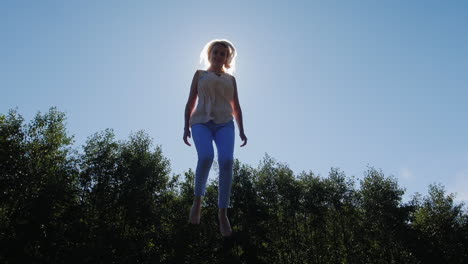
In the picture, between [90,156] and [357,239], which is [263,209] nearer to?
[357,239]

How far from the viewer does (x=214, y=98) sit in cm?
444

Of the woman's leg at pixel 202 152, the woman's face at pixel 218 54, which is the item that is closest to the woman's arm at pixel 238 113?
the woman's face at pixel 218 54

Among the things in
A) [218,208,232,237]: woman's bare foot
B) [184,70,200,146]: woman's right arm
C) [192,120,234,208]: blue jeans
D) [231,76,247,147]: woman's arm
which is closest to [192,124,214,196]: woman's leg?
[192,120,234,208]: blue jeans

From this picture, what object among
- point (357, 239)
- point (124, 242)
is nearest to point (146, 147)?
point (124, 242)

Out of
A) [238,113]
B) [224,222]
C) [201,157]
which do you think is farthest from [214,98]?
[224,222]

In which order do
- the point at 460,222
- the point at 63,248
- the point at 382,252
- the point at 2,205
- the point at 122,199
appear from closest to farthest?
the point at 2,205
the point at 63,248
the point at 122,199
the point at 382,252
the point at 460,222

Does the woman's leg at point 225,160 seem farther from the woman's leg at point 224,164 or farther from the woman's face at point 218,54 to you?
the woman's face at point 218,54

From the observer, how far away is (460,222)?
142ft

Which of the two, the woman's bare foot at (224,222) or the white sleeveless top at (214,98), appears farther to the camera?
the white sleeveless top at (214,98)

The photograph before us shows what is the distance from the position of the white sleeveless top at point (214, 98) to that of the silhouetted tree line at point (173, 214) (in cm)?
2327

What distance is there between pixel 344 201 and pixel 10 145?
137ft

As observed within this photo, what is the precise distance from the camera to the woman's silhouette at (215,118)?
12.9ft

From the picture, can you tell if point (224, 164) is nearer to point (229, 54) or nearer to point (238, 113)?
point (238, 113)

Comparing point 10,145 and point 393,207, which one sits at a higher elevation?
point 393,207
